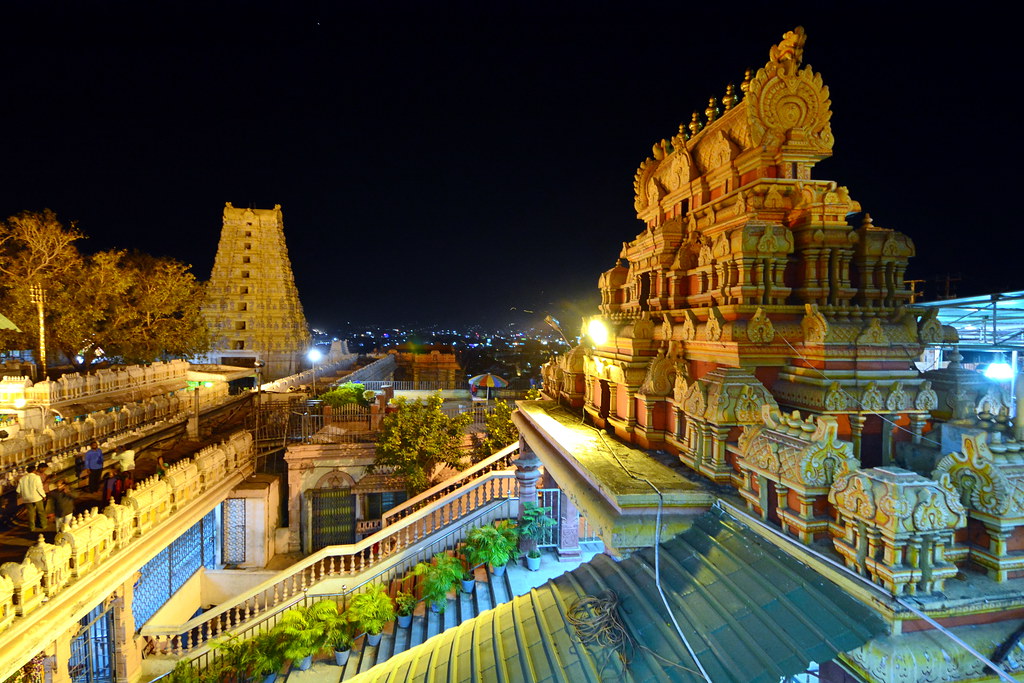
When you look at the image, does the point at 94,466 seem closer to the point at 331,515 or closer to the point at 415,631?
the point at 331,515

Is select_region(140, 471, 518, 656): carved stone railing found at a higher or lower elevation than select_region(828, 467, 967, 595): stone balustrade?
lower

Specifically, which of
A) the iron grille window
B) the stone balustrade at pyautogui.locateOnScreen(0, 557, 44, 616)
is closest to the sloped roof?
the stone balustrade at pyautogui.locateOnScreen(0, 557, 44, 616)

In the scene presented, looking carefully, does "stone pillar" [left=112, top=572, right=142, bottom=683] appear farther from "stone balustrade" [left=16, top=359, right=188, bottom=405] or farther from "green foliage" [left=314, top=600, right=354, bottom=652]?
"stone balustrade" [left=16, top=359, right=188, bottom=405]

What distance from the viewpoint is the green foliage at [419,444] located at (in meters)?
15.2

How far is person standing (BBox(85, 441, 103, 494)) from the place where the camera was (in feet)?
37.2

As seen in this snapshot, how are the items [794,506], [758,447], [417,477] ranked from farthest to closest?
1. [417,477]
2. [758,447]
3. [794,506]

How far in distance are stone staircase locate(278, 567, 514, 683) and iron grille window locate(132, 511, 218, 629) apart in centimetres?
418

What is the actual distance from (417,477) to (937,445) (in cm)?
1236

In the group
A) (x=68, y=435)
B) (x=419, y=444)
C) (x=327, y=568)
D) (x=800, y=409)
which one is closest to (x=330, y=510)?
(x=419, y=444)

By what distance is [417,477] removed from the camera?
1505 cm

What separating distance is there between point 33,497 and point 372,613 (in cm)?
628

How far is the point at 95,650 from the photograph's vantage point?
938 centimetres

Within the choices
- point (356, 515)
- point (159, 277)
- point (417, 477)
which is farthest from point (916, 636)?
point (159, 277)

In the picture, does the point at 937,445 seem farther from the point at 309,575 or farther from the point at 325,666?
the point at 309,575
